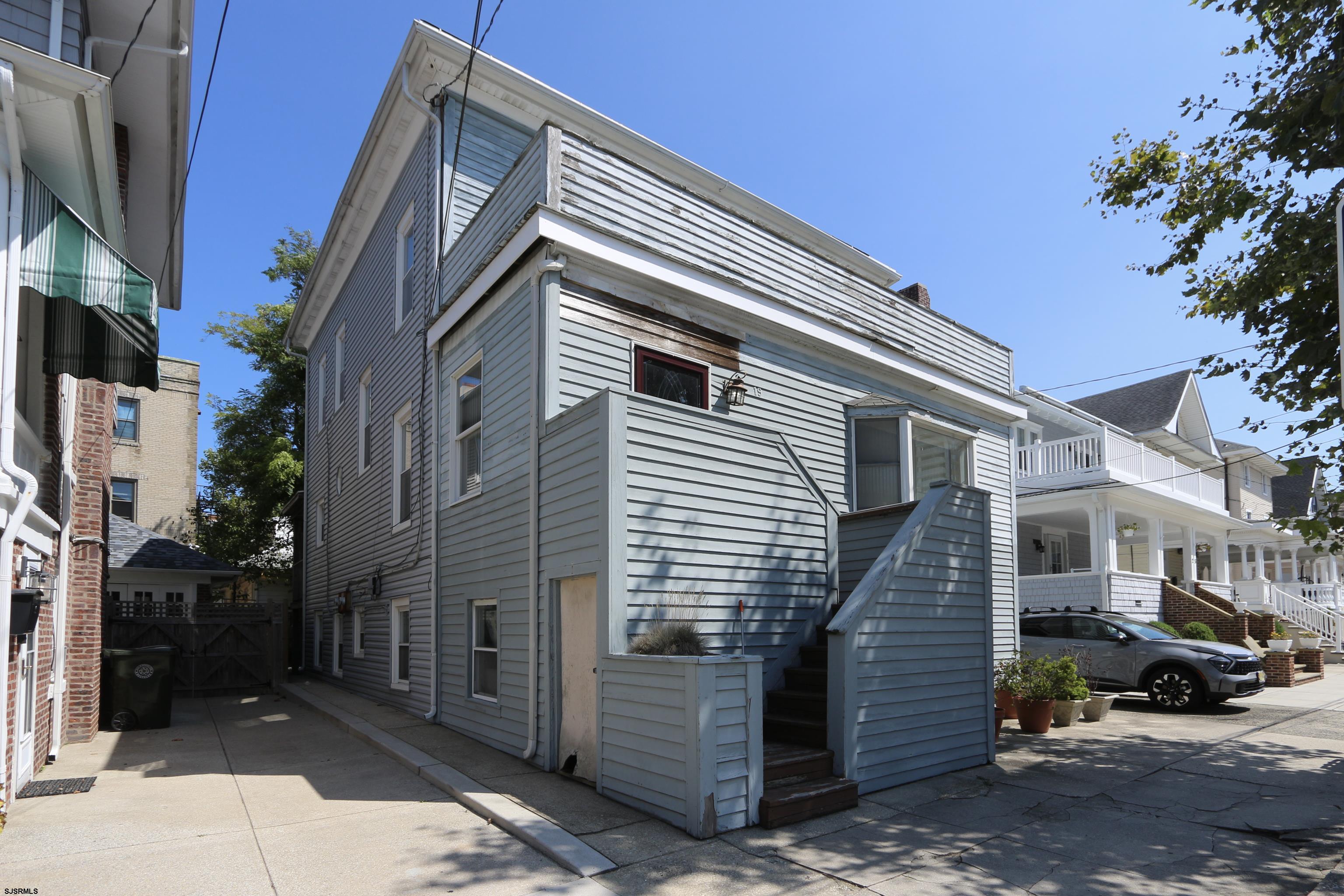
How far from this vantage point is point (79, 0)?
7465 millimetres

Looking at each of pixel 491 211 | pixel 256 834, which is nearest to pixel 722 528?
pixel 256 834

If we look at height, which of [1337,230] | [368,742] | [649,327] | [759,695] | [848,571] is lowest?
[368,742]

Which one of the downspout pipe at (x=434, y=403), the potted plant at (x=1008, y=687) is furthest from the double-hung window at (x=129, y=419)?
the potted plant at (x=1008, y=687)

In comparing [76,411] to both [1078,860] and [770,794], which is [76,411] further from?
[1078,860]

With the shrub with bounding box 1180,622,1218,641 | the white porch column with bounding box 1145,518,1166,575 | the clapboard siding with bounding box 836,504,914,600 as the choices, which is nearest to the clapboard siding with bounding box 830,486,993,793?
the clapboard siding with bounding box 836,504,914,600

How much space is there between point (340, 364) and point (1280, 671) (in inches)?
802

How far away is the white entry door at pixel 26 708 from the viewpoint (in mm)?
7273

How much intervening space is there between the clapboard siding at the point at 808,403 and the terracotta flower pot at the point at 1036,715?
2.35 meters

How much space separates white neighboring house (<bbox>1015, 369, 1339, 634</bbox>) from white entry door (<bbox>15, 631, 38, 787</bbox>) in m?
16.6

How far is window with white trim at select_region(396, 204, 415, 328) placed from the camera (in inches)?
529

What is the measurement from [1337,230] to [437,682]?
406 inches

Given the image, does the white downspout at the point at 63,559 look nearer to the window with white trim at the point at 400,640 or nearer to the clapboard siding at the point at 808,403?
the window with white trim at the point at 400,640

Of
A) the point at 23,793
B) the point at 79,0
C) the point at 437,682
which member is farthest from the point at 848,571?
the point at 79,0

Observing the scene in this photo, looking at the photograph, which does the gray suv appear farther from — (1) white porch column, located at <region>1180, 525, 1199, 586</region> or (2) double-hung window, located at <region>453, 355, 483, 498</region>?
(1) white porch column, located at <region>1180, 525, 1199, 586</region>
